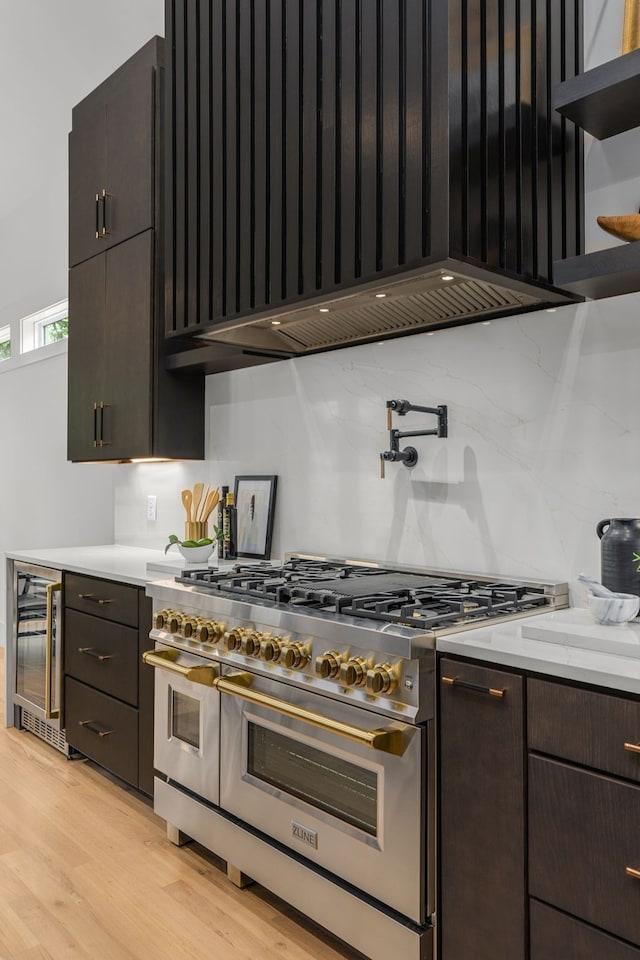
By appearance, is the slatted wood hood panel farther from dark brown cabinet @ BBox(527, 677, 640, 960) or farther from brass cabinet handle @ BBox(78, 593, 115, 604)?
brass cabinet handle @ BBox(78, 593, 115, 604)

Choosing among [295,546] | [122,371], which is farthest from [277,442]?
[122,371]

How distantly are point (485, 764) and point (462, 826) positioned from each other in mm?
164

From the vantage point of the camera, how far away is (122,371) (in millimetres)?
3480

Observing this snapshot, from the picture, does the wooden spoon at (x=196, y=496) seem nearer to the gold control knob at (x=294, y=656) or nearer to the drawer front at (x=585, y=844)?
the gold control knob at (x=294, y=656)

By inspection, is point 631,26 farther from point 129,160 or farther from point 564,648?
point 129,160

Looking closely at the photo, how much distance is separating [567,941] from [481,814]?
0.88 feet

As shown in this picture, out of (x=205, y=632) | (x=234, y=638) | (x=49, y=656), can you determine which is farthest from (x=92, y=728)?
(x=234, y=638)

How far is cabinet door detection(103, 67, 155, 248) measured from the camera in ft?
10.8

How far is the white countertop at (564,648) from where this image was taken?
4.57 ft

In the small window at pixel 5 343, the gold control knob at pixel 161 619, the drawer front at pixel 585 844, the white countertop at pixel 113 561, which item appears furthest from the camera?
the small window at pixel 5 343

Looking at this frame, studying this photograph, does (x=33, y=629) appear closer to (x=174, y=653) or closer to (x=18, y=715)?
(x=18, y=715)

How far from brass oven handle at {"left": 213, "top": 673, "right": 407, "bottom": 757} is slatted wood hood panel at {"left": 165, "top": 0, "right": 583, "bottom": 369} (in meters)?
1.12

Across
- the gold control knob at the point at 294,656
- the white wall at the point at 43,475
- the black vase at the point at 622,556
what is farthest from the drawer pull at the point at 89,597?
the black vase at the point at 622,556

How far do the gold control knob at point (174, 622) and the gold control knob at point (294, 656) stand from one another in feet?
1.92
